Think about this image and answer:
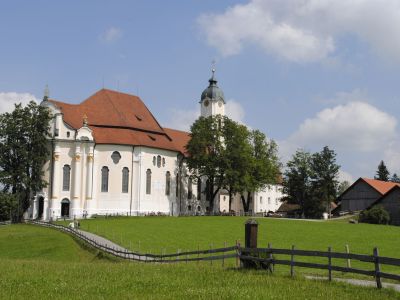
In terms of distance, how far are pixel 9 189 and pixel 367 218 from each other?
45.4 m

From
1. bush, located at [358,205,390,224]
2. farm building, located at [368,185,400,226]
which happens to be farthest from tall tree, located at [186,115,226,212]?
farm building, located at [368,185,400,226]

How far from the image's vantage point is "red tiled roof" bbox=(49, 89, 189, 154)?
75.0 meters

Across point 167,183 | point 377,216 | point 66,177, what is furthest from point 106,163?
point 377,216

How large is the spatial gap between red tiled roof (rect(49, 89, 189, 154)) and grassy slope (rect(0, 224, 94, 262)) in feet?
71.2

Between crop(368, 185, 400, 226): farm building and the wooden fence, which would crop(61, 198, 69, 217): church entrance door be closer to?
crop(368, 185, 400, 226): farm building

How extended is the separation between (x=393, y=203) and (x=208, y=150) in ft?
87.8

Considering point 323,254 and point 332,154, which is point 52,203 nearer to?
point 332,154

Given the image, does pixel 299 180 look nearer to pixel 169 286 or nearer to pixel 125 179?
pixel 125 179

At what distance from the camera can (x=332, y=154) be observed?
9850cm

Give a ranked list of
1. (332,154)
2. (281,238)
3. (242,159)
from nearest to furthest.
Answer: (281,238) → (242,159) → (332,154)

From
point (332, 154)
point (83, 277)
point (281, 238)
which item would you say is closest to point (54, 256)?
point (281, 238)

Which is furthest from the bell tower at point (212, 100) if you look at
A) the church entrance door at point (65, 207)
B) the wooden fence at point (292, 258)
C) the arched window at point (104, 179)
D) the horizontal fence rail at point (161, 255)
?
the wooden fence at point (292, 258)

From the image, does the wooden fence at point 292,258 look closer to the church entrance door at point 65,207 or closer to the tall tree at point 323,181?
the church entrance door at point 65,207

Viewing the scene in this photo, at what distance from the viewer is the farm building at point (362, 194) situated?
81875mm
